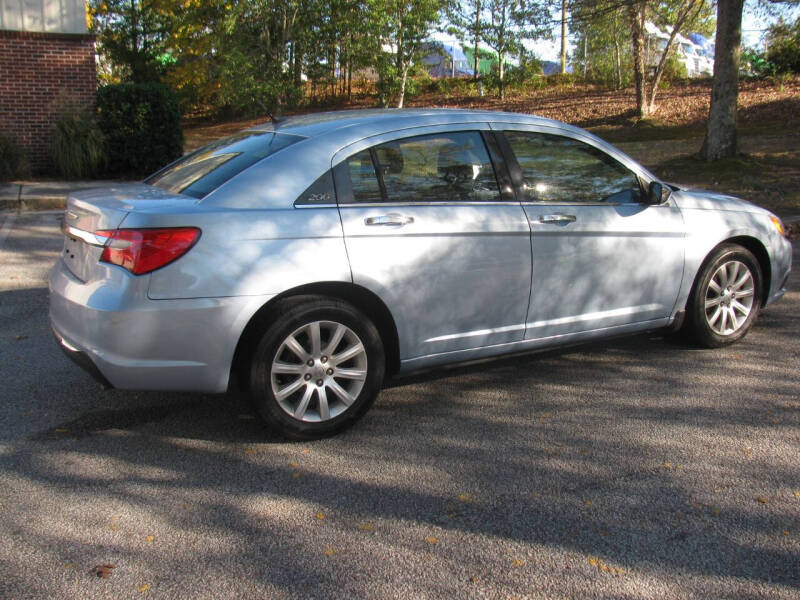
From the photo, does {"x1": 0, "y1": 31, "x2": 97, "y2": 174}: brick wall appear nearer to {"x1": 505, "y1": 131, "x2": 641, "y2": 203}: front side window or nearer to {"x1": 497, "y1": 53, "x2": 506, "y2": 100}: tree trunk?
{"x1": 505, "y1": 131, "x2": 641, "y2": 203}: front side window

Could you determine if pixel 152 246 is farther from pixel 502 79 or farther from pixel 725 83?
pixel 502 79

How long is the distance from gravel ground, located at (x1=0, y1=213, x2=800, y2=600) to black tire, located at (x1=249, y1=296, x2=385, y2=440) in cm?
14

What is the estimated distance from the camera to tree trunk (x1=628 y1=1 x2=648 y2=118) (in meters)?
21.7

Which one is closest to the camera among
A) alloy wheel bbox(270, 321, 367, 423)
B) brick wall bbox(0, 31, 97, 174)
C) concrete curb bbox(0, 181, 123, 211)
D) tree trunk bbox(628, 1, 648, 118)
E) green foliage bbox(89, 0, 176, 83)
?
alloy wheel bbox(270, 321, 367, 423)

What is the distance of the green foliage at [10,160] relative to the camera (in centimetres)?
1476

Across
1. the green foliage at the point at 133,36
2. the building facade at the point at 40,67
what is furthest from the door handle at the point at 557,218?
the green foliage at the point at 133,36

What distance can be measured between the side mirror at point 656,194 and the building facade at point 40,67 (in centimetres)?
1339

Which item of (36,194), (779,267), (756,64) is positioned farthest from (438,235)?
(756,64)

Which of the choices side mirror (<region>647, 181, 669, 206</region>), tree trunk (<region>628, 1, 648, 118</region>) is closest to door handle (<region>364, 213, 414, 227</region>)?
side mirror (<region>647, 181, 669, 206</region>)

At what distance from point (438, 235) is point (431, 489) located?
145 cm

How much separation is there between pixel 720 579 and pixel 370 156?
270cm

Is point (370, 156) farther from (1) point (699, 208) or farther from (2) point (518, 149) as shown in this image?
(1) point (699, 208)

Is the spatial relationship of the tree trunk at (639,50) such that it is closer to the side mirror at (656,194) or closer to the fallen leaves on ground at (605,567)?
the side mirror at (656,194)

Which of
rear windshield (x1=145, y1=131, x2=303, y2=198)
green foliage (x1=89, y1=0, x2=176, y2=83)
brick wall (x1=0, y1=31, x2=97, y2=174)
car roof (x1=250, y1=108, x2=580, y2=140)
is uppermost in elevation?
green foliage (x1=89, y1=0, x2=176, y2=83)
